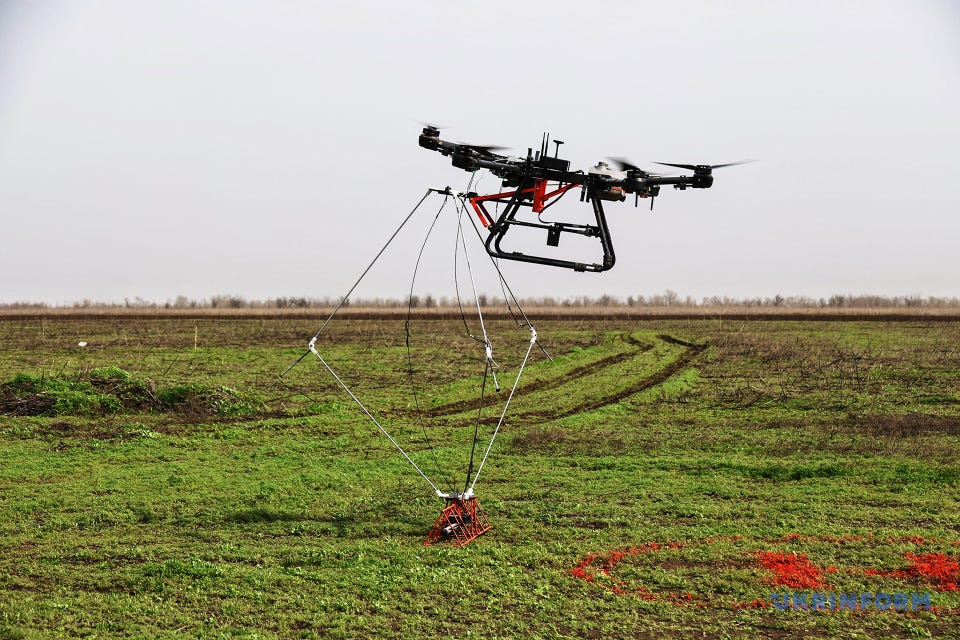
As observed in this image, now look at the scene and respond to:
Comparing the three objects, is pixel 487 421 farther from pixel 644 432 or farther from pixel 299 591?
pixel 299 591

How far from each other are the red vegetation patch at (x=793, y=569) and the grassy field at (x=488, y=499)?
53 mm

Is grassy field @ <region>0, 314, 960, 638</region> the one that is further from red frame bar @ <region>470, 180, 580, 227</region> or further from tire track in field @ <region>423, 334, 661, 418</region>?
red frame bar @ <region>470, 180, 580, 227</region>

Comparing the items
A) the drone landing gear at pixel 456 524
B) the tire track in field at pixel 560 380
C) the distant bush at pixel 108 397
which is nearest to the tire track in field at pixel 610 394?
the tire track in field at pixel 560 380

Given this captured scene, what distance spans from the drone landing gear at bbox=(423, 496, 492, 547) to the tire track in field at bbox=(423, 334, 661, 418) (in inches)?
423

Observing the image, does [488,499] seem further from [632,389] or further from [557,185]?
[632,389]

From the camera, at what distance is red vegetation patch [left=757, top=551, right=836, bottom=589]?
11141 mm

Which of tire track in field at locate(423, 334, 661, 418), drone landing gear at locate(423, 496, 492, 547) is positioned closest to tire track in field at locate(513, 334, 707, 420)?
tire track in field at locate(423, 334, 661, 418)

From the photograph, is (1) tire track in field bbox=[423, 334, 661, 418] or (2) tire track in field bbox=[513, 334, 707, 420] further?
(1) tire track in field bbox=[423, 334, 661, 418]

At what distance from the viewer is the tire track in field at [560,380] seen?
24625mm

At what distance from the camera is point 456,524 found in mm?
12930

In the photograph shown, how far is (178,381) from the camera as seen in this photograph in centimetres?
2762

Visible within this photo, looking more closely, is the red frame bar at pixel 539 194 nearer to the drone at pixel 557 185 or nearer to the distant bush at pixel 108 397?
the drone at pixel 557 185

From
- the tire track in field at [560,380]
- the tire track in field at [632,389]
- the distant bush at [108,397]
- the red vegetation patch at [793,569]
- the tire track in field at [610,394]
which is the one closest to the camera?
the red vegetation patch at [793,569]

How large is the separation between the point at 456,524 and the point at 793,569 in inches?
189
